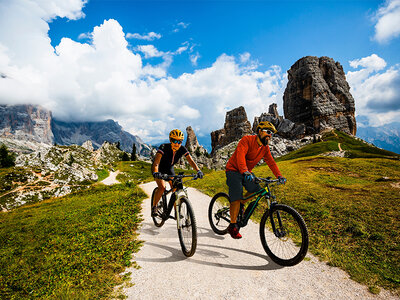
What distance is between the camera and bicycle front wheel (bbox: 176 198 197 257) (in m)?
5.62

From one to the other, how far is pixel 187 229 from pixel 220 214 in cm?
203

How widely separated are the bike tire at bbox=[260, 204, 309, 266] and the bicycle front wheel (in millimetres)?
2276

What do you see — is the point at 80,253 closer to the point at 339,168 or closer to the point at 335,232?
the point at 335,232

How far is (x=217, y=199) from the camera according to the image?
26.8ft

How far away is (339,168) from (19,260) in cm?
3815

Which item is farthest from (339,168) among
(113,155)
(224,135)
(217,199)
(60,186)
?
(224,135)

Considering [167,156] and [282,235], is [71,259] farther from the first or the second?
[282,235]

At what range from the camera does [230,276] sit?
15.9 feet

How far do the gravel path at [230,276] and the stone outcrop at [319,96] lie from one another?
16144 cm

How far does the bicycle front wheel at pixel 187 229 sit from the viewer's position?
5621 mm

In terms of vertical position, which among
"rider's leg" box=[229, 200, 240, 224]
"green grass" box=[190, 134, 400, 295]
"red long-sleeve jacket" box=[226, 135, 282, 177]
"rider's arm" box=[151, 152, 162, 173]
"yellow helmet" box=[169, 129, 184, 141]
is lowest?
"green grass" box=[190, 134, 400, 295]

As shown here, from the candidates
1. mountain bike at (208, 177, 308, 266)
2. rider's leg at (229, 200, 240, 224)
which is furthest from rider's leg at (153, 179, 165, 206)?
mountain bike at (208, 177, 308, 266)

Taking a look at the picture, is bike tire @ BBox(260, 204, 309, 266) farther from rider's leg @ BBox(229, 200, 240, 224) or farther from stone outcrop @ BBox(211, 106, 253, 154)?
stone outcrop @ BBox(211, 106, 253, 154)

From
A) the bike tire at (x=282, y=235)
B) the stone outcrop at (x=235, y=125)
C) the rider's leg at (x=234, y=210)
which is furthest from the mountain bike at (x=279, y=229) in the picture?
the stone outcrop at (x=235, y=125)
